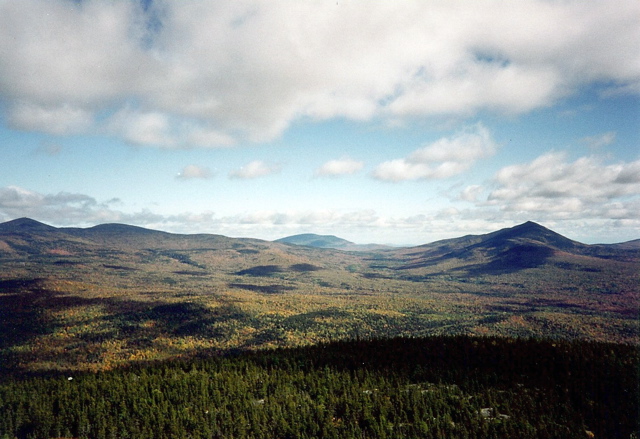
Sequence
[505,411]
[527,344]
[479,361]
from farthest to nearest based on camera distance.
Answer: [527,344] < [479,361] < [505,411]

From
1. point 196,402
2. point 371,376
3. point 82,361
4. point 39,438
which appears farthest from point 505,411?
point 82,361

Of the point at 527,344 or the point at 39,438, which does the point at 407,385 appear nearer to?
the point at 527,344

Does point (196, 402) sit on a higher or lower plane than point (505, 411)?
lower

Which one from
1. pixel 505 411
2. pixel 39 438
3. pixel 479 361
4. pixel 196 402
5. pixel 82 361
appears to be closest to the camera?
pixel 505 411


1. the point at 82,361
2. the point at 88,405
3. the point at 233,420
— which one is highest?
the point at 233,420

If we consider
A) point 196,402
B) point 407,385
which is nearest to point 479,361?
point 407,385

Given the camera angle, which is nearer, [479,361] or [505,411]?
[505,411]
